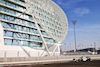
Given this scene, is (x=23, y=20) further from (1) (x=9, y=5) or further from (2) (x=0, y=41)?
(2) (x=0, y=41)

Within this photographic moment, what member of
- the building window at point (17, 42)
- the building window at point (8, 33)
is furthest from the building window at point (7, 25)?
the building window at point (17, 42)

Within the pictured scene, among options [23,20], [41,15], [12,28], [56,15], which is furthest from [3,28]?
[56,15]

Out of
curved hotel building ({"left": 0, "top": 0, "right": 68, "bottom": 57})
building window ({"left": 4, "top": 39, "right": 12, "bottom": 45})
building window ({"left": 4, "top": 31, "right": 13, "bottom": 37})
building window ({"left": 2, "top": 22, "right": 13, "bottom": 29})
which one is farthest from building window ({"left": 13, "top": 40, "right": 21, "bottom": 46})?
building window ({"left": 2, "top": 22, "right": 13, "bottom": 29})

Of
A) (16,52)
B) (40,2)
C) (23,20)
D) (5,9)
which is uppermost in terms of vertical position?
(40,2)

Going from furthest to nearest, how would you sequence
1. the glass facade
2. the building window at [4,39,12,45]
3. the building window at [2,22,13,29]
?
the glass facade, the building window at [2,22,13,29], the building window at [4,39,12,45]

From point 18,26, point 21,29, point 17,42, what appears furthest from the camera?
point 21,29

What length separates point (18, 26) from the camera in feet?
147

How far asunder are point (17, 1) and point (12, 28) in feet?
36.6

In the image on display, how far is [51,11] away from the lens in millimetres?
65188

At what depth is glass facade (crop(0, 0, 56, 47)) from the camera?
40416 millimetres

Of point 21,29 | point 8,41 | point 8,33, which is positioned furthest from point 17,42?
point 21,29

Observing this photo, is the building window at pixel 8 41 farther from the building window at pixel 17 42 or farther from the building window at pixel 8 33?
the building window at pixel 8 33

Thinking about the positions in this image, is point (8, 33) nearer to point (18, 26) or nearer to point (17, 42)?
point (17, 42)

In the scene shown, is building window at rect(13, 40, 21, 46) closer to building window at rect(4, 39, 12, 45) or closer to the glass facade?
the glass facade
